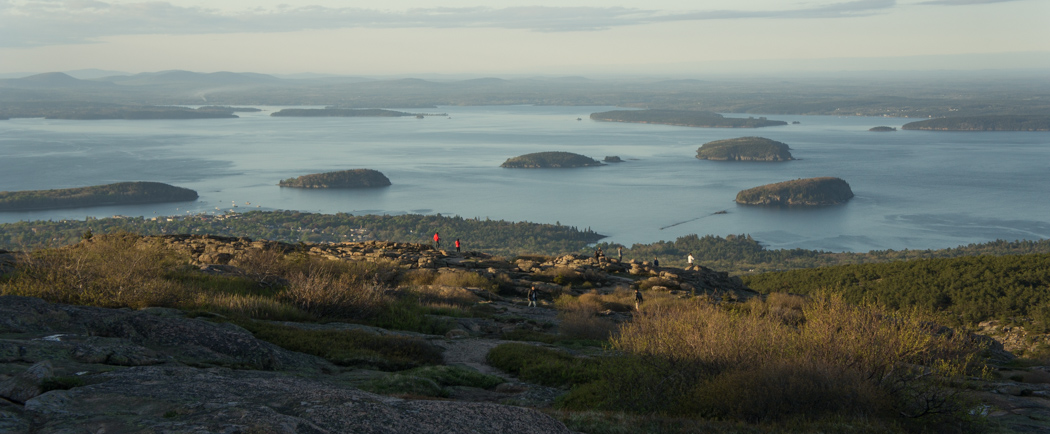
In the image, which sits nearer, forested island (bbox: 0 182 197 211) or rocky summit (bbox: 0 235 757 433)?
rocky summit (bbox: 0 235 757 433)

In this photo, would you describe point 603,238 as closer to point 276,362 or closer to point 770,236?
point 770,236

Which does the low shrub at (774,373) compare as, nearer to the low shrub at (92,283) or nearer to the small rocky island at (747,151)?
the low shrub at (92,283)

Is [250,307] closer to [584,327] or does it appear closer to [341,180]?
[584,327]

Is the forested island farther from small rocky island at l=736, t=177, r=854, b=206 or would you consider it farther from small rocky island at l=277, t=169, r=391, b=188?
small rocky island at l=736, t=177, r=854, b=206

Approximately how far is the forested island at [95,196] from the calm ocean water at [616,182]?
10.1 ft

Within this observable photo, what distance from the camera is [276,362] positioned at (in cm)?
817

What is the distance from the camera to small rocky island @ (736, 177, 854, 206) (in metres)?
114

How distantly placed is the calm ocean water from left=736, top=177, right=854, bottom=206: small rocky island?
321cm

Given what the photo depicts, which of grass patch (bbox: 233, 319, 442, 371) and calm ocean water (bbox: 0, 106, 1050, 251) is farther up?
grass patch (bbox: 233, 319, 442, 371)

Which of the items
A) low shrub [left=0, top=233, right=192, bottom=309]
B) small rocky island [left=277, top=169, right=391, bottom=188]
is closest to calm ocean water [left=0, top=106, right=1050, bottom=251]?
small rocky island [left=277, top=169, right=391, bottom=188]

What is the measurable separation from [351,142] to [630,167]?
85263mm

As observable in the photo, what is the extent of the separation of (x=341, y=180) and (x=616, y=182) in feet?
164

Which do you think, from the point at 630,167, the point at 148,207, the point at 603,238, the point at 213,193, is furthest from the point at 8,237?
the point at 630,167

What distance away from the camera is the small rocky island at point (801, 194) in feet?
375
